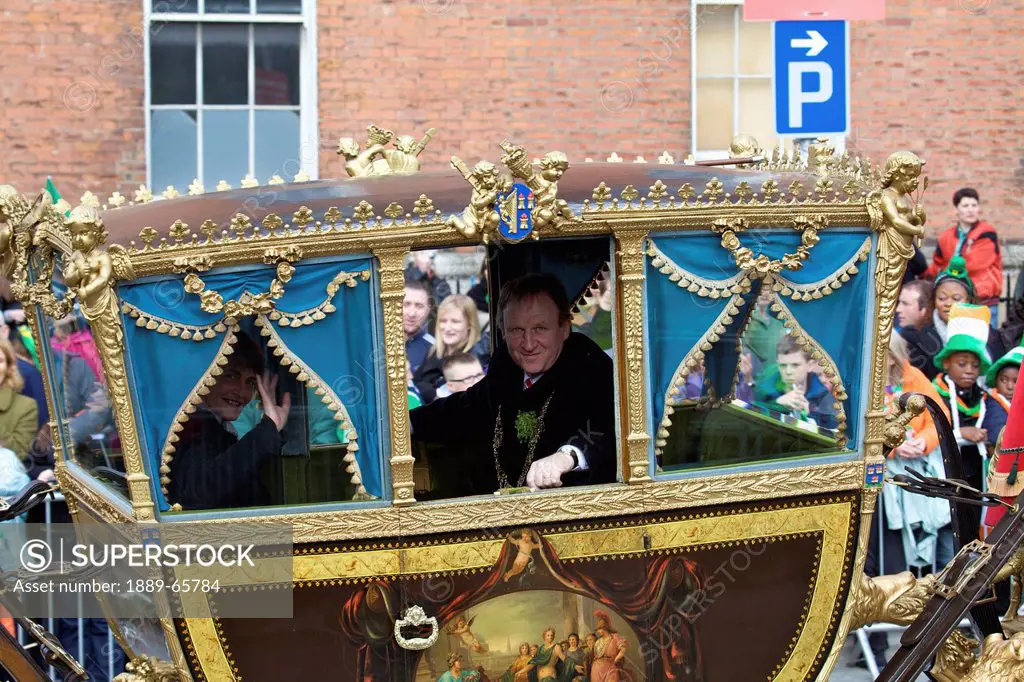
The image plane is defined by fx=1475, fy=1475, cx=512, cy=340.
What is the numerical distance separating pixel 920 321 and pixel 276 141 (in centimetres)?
495

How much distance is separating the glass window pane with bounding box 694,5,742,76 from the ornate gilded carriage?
19.7ft

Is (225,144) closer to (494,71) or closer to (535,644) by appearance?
(494,71)

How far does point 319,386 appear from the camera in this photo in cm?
463

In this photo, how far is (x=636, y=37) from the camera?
10836 millimetres

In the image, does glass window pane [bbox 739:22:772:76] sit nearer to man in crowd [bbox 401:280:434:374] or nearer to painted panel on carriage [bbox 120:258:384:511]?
man in crowd [bbox 401:280:434:374]

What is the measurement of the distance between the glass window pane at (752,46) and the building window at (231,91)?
3226 mm

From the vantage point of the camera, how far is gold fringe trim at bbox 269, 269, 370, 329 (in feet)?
14.9

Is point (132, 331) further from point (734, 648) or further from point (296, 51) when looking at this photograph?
point (296, 51)

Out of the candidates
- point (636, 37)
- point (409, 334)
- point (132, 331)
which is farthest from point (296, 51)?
point (132, 331)

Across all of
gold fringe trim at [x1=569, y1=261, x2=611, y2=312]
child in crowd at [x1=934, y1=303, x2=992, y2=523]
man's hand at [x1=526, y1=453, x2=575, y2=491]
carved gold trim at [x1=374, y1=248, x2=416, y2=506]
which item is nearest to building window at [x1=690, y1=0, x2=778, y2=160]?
child in crowd at [x1=934, y1=303, x2=992, y2=523]

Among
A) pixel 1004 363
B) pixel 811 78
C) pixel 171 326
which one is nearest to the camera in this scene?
pixel 171 326

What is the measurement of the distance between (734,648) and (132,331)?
229cm

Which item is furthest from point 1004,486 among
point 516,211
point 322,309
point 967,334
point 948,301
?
point 948,301

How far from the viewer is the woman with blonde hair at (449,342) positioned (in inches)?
264
